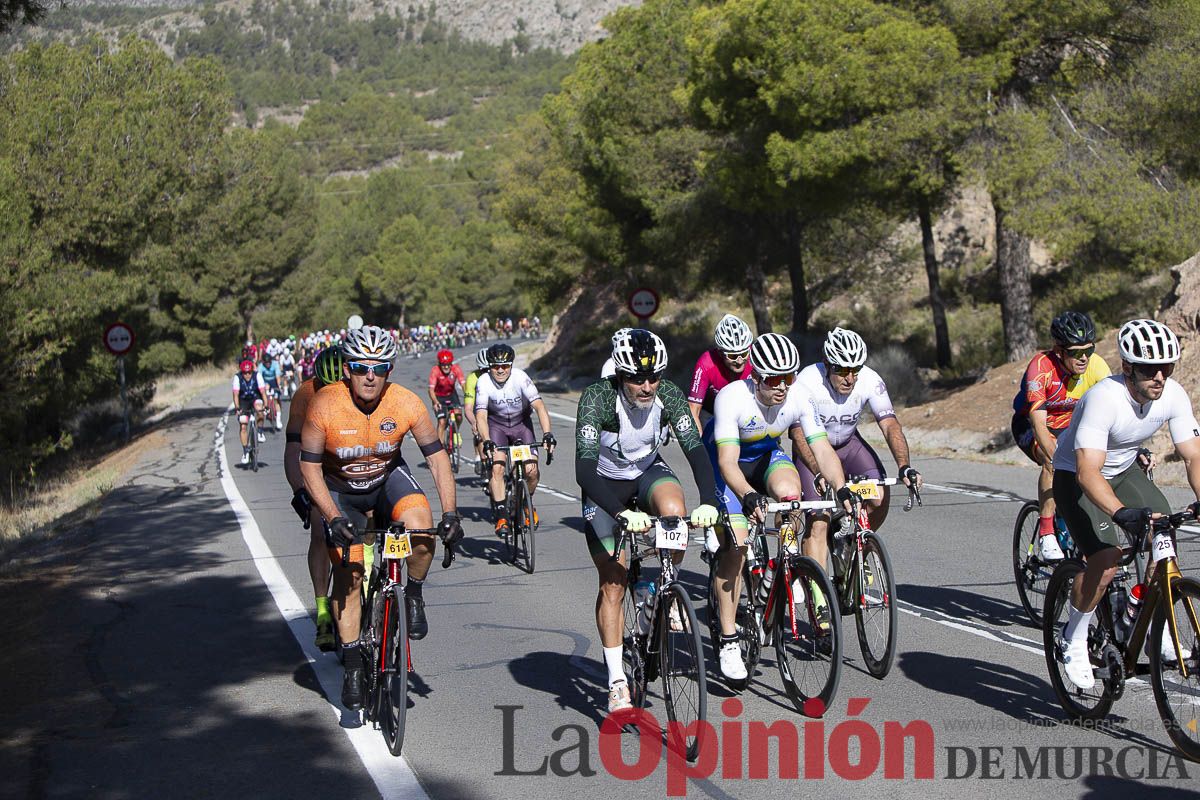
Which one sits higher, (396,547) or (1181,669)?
(396,547)

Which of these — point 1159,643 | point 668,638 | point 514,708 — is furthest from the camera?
point 514,708

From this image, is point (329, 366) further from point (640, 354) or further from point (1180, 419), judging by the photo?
point (1180, 419)

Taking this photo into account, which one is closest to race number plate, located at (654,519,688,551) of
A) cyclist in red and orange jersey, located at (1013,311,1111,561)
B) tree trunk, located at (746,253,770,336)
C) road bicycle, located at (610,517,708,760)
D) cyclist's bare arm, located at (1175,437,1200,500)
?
road bicycle, located at (610,517,708,760)

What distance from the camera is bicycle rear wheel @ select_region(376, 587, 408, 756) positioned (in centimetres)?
625

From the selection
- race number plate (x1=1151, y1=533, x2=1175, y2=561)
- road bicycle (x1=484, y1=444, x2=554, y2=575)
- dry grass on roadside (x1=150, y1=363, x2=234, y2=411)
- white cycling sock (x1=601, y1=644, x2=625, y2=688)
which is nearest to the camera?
race number plate (x1=1151, y1=533, x2=1175, y2=561)

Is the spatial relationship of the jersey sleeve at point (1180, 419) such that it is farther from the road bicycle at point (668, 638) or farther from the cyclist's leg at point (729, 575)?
the road bicycle at point (668, 638)

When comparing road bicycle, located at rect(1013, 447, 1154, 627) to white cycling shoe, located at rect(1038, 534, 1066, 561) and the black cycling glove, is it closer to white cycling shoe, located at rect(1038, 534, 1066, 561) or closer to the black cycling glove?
white cycling shoe, located at rect(1038, 534, 1066, 561)

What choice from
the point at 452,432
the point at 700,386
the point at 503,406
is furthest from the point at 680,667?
the point at 452,432

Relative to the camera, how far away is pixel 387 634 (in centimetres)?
639

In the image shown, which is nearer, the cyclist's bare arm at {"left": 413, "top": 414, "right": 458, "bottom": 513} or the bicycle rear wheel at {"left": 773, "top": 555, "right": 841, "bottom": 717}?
the bicycle rear wheel at {"left": 773, "top": 555, "right": 841, "bottom": 717}

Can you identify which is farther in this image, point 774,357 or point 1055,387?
point 1055,387

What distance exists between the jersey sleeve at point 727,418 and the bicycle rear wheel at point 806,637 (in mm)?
738

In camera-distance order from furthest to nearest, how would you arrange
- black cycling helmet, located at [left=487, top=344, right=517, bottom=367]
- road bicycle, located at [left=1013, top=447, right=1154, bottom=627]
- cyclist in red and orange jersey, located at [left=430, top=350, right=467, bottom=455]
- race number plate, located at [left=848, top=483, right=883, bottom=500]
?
cyclist in red and orange jersey, located at [left=430, top=350, right=467, bottom=455] → black cycling helmet, located at [left=487, top=344, right=517, bottom=367] → road bicycle, located at [left=1013, top=447, right=1154, bottom=627] → race number plate, located at [left=848, top=483, right=883, bottom=500]

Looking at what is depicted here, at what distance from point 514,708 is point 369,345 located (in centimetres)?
214
